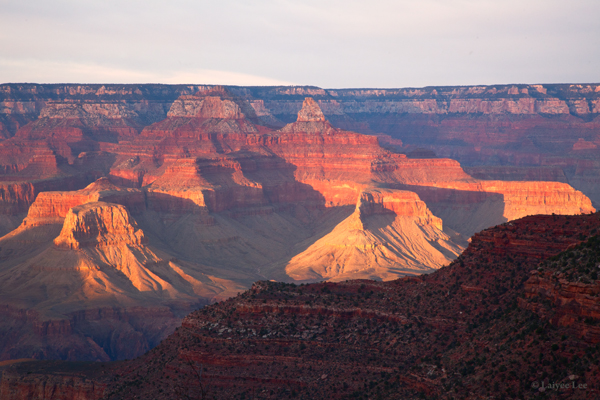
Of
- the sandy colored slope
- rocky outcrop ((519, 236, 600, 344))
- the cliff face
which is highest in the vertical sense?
rocky outcrop ((519, 236, 600, 344))

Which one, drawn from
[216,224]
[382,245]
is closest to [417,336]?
[382,245]

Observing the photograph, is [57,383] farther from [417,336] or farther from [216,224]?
[216,224]

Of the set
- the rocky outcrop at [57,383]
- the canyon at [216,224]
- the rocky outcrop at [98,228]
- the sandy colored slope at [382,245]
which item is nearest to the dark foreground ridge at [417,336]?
the rocky outcrop at [57,383]

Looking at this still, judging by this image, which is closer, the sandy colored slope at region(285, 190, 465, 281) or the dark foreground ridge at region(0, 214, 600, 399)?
the dark foreground ridge at region(0, 214, 600, 399)

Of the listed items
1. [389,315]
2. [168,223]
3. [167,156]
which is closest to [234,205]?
[168,223]

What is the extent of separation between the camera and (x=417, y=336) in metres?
44.2

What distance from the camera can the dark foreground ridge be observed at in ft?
109

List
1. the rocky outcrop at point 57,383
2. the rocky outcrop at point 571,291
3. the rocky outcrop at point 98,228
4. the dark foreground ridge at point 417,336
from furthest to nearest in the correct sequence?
the rocky outcrop at point 98,228, the rocky outcrop at point 57,383, the dark foreground ridge at point 417,336, the rocky outcrop at point 571,291

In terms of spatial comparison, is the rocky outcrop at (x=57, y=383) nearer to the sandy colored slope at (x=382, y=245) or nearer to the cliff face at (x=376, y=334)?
the cliff face at (x=376, y=334)

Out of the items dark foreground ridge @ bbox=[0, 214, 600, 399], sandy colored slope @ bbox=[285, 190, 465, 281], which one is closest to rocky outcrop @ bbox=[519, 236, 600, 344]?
dark foreground ridge @ bbox=[0, 214, 600, 399]

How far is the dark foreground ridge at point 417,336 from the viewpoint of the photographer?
33188mm

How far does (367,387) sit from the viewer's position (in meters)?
42.1

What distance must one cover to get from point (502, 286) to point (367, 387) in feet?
27.2

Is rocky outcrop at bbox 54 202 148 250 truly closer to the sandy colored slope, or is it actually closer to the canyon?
the canyon
